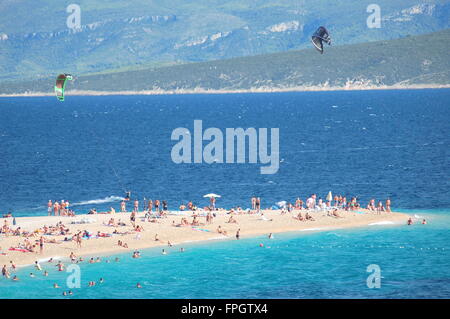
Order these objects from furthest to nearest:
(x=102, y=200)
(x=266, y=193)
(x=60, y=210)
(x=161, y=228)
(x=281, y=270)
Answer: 1. (x=266, y=193)
2. (x=102, y=200)
3. (x=60, y=210)
4. (x=161, y=228)
5. (x=281, y=270)

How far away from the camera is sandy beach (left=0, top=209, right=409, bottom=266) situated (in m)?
68.1

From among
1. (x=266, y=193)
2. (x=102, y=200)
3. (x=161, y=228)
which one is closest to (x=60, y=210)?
(x=102, y=200)

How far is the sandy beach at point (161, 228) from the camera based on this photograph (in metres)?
68.1

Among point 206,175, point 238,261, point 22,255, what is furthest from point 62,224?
point 206,175

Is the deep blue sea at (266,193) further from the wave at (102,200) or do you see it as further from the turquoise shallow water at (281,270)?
the wave at (102,200)

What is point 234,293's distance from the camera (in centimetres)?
5847

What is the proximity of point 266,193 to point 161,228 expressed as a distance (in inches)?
1022

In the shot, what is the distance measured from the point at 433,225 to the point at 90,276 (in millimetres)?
30977

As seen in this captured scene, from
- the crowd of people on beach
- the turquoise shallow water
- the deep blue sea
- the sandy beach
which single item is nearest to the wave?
the deep blue sea

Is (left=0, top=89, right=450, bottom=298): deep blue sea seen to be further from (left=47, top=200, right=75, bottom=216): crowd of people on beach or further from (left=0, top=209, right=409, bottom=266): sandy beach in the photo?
(left=47, top=200, right=75, bottom=216): crowd of people on beach

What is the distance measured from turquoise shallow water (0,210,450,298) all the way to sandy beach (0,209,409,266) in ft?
4.92

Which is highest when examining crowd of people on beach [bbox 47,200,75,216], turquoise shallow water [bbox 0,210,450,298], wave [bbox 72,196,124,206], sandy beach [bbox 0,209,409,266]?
wave [bbox 72,196,124,206]

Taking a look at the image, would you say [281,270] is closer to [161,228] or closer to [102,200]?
[161,228]

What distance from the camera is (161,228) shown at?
7444cm
